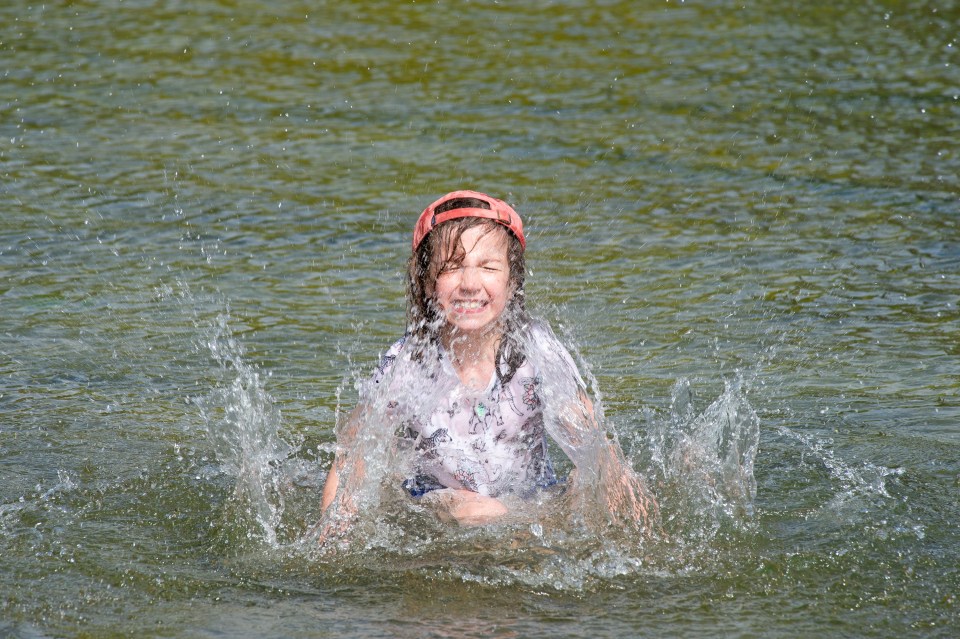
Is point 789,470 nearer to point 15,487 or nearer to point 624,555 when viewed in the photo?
point 624,555

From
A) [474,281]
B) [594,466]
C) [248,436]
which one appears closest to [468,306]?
[474,281]

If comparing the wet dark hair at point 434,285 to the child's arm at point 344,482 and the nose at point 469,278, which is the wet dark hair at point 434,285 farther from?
the child's arm at point 344,482

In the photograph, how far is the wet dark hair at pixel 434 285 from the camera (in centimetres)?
439

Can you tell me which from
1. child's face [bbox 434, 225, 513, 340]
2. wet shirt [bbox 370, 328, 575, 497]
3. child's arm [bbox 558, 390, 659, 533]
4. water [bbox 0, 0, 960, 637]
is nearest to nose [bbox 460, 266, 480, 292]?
child's face [bbox 434, 225, 513, 340]

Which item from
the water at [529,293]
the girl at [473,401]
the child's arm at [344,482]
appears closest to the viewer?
the water at [529,293]

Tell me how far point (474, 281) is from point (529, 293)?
109 inches

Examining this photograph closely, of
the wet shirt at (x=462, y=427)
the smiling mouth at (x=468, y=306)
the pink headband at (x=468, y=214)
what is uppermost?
the pink headband at (x=468, y=214)

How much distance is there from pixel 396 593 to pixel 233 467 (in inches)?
50.1

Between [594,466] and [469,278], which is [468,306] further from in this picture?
[594,466]

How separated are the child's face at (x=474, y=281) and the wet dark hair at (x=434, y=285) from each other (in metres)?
0.02

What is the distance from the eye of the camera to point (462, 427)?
14.6 ft

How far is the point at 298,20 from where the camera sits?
13977 mm

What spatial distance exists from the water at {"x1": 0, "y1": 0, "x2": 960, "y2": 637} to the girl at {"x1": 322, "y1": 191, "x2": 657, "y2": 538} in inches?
7.8

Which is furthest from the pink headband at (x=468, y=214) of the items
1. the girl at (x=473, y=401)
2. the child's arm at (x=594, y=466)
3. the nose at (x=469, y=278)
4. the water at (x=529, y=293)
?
the water at (x=529, y=293)
